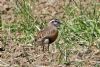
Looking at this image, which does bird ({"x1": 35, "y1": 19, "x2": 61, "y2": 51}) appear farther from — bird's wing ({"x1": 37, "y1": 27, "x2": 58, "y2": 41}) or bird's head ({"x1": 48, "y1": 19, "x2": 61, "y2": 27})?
bird's head ({"x1": 48, "y1": 19, "x2": 61, "y2": 27})

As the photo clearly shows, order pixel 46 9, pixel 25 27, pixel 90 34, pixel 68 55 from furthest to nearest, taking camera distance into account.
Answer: pixel 46 9, pixel 25 27, pixel 90 34, pixel 68 55

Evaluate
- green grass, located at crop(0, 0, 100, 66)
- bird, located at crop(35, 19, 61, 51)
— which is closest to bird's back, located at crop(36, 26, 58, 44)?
bird, located at crop(35, 19, 61, 51)

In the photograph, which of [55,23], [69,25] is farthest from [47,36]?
[69,25]

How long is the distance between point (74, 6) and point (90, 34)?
1192 millimetres

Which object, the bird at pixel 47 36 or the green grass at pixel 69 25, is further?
the green grass at pixel 69 25

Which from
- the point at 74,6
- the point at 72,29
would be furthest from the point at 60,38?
the point at 74,6

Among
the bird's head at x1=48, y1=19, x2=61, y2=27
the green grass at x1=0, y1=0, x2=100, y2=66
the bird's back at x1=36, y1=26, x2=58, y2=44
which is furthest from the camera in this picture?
the green grass at x1=0, y1=0, x2=100, y2=66

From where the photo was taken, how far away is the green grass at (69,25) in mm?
10211

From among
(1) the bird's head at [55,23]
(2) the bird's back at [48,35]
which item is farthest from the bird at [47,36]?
(1) the bird's head at [55,23]

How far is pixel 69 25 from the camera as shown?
10625 millimetres

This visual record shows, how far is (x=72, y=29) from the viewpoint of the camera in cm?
1053

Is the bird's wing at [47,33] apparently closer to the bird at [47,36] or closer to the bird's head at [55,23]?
the bird at [47,36]

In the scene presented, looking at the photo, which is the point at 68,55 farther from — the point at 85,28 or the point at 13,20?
the point at 13,20

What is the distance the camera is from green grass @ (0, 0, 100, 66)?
10.2 m
